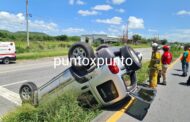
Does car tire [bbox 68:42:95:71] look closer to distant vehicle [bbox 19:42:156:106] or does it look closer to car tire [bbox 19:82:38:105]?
distant vehicle [bbox 19:42:156:106]

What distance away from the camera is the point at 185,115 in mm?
5590

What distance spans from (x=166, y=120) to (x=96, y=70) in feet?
6.25

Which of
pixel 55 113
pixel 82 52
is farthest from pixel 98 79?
pixel 55 113

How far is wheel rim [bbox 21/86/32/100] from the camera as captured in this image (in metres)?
6.17

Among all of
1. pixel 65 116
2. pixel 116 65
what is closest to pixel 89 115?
pixel 65 116

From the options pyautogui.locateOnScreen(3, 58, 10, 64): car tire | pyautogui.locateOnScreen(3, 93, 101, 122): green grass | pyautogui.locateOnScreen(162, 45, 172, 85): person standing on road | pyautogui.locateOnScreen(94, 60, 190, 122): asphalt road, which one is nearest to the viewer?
pyautogui.locateOnScreen(3, 93, 101, 122): green grass

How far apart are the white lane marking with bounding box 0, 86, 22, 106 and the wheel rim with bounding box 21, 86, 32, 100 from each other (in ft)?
1.40

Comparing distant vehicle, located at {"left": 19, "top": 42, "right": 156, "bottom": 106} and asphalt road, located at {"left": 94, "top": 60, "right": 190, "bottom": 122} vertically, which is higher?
distant vehicle, located at {"left": 19, "top": 42, "right": 156, "bottom": 106}

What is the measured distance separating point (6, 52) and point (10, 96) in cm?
1433

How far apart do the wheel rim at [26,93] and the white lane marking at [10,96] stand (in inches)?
16.8

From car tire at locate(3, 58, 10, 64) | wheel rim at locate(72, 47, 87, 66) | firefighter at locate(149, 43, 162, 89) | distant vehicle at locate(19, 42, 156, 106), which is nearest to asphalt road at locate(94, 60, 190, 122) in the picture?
distant vehicle at locate(19, 42, 156, 106)

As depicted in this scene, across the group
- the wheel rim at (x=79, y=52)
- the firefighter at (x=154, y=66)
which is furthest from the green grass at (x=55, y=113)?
the firefighter at (x=154, y=66)

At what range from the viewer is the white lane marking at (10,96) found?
23.0ft

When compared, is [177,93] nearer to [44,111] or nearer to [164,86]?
[164,86]
